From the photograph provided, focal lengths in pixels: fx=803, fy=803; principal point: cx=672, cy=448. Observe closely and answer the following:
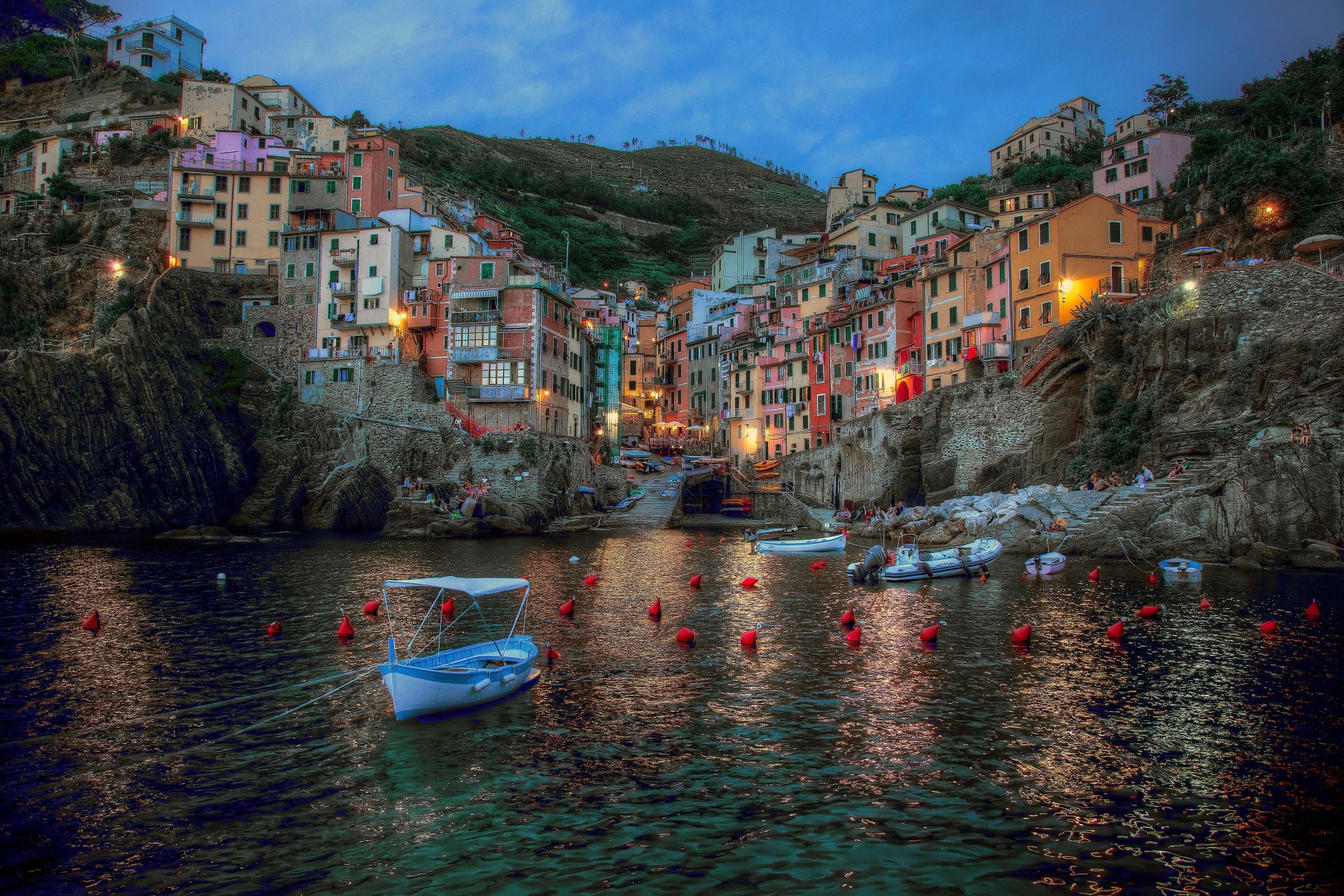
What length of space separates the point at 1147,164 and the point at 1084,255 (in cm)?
3131

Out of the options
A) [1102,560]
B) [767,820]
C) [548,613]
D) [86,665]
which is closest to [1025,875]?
[767,820]

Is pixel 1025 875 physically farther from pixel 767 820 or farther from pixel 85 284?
pixel 85 284

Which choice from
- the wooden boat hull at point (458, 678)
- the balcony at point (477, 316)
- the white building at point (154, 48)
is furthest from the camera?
the white building at point (154, 48)

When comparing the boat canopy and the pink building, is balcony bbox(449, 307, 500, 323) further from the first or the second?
the pink building

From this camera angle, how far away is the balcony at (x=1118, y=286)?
49.1 metres

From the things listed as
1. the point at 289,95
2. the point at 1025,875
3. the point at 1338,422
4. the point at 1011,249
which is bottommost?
the point at 1025,875

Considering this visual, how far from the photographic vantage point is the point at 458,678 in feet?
53.0

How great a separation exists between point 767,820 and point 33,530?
57423 mm

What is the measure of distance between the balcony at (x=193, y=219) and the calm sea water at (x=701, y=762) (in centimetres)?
5596

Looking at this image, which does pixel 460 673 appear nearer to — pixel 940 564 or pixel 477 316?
pixel 940 564

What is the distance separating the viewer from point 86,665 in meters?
19.9

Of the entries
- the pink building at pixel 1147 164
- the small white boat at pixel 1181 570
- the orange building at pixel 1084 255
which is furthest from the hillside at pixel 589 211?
the small white boat at pixel 1181 570

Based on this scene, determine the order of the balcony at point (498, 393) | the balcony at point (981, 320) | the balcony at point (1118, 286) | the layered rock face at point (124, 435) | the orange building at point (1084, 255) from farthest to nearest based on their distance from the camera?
the balcony at point (498, 393) → the balcony at point (981, 320) → the layered rock face at point (124, 435) → the orange building at point (1084, 255) → the balcony at point (1118, 286)

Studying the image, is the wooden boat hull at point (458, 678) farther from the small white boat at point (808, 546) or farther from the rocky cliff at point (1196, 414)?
the rocky cliff at point (1196, 414)
